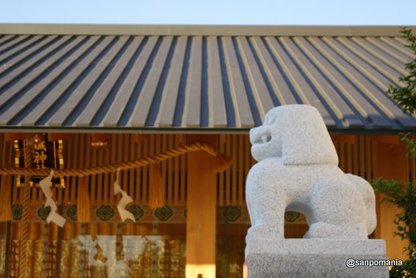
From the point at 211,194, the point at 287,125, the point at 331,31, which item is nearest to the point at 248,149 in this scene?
the point at 211,194

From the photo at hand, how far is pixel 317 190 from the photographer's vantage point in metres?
4.80

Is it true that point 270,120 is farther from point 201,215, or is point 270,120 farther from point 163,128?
point 201,215

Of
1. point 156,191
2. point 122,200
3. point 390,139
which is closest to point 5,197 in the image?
point 122,200

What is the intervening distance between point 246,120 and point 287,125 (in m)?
2.15

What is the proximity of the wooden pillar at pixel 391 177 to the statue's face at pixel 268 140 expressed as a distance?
392 cm

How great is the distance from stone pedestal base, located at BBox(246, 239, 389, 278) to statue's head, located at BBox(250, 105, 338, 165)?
0.61 metres

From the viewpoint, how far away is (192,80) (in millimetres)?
8852

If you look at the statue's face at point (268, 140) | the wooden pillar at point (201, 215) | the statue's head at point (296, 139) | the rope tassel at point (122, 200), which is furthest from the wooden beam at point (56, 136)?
the statue's head at point (296, 139)

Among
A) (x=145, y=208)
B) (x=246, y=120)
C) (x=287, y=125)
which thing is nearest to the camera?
(x=287, y=125)

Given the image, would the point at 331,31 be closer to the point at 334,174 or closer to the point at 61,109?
the point at 61,109

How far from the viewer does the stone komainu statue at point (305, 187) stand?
477cm

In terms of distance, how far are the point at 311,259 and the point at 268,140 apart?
0.99 meters

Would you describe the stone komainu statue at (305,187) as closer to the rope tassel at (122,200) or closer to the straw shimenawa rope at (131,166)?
the straw shimenawa rope at (131,166)

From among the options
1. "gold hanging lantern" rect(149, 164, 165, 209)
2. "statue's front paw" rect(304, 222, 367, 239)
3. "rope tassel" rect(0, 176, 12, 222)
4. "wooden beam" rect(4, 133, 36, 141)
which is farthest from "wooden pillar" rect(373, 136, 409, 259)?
"rope tassel" rect(0, 176, 12, 222)
